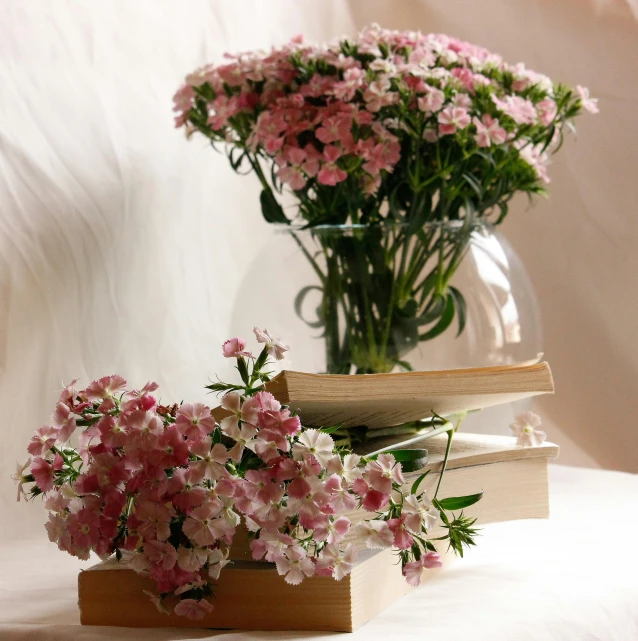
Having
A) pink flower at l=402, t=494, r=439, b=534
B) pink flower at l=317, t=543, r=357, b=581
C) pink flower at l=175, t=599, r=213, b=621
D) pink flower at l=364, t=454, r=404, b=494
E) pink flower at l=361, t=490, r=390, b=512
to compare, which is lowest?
pink flower at l=175, t=599, r=213, b=621

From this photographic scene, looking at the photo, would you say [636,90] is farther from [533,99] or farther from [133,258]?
[133,258]

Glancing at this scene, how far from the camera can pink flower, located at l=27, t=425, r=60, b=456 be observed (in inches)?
23.3

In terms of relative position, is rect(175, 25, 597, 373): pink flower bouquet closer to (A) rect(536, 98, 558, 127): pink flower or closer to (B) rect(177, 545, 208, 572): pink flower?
(A) rect(536, 98, 558, 127): pink flower

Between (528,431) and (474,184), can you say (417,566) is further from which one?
(474,184)

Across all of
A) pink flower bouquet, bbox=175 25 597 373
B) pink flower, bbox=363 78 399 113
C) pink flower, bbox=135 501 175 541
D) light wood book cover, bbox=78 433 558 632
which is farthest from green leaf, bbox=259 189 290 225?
pink flower, bbox=135 501 175 541

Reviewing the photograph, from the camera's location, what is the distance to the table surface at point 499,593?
586mm

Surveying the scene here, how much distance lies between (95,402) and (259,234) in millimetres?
744

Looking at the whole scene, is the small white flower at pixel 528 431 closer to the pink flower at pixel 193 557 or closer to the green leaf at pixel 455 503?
the green leaf at pixel 455 503

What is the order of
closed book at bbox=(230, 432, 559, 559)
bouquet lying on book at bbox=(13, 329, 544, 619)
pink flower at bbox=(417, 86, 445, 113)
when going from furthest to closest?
pink flower at bbox=(417, 86, 445, 113) < closed book at bbox=(230, 432, 559, 559) < bouquet lying on book at bbox=(13, 329, 544, 619)

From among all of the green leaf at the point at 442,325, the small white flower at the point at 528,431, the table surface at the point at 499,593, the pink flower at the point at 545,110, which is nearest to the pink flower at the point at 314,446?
the table surface at the point at 499,593

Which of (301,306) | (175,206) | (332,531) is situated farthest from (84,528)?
(175,206)

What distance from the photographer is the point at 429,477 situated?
0.69 meters

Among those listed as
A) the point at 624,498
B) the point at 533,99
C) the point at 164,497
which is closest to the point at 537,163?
the point at 533,99

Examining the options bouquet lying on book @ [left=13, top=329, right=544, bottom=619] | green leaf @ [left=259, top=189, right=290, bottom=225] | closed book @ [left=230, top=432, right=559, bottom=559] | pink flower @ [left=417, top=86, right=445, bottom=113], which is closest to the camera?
bouquet lying on book @ [left=13, top=329, right=544, bottom=619]
